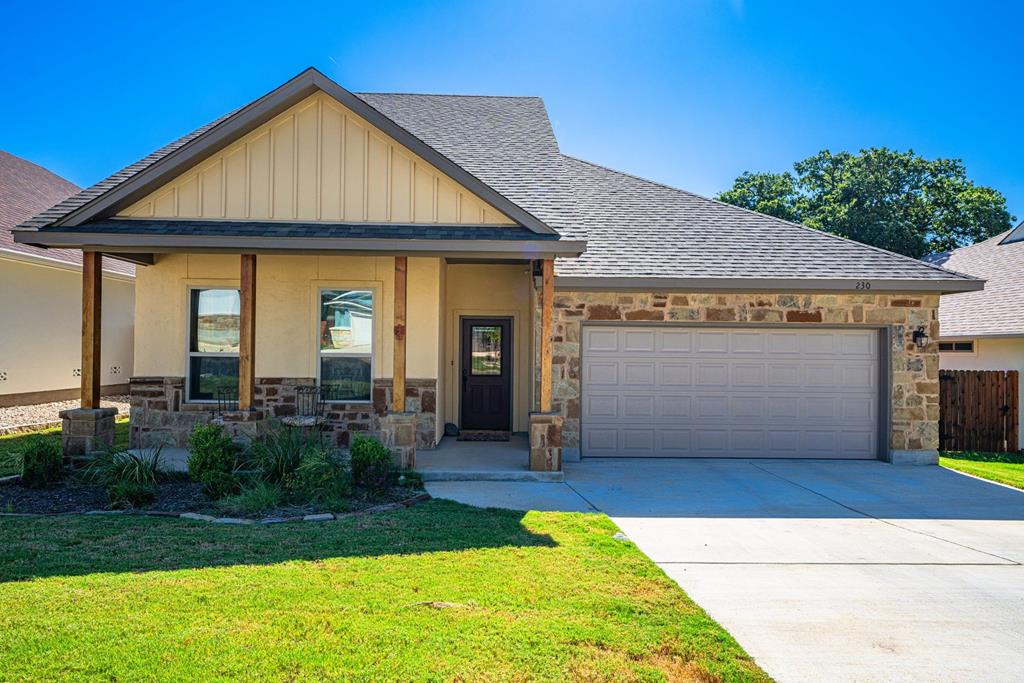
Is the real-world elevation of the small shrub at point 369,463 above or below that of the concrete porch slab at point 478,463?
above

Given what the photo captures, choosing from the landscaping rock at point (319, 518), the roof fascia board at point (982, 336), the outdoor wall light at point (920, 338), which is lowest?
the landscaping rock at point (319, 518)

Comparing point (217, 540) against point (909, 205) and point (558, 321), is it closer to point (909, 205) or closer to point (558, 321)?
point (558, 321)

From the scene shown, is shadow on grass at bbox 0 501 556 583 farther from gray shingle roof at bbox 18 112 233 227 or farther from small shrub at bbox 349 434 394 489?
gray shingle roof at bbox 18 112 233 227

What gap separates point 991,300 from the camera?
14812 mm

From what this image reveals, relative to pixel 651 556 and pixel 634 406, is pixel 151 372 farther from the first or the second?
pixel 651 556

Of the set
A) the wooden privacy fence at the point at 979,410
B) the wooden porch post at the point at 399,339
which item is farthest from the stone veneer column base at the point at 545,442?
the wooden privacy fence at the point at 979,410

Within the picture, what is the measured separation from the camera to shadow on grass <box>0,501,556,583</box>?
4.90 metres

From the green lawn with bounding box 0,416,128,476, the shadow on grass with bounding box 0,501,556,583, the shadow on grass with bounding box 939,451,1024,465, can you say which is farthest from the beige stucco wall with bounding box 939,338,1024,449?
the green lawn with bounding box 0,416,128,476

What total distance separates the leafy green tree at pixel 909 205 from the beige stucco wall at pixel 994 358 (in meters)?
17.5

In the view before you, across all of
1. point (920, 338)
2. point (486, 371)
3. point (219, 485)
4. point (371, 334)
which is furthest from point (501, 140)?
point (219, 485)

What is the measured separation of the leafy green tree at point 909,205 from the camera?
30.9 m

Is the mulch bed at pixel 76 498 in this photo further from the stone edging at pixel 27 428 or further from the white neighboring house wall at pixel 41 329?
the white neighboring house wall at pixel 41 329

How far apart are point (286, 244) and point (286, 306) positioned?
192 cm

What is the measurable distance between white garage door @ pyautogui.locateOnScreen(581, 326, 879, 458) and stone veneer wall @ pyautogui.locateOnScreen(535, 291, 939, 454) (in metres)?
0.25
